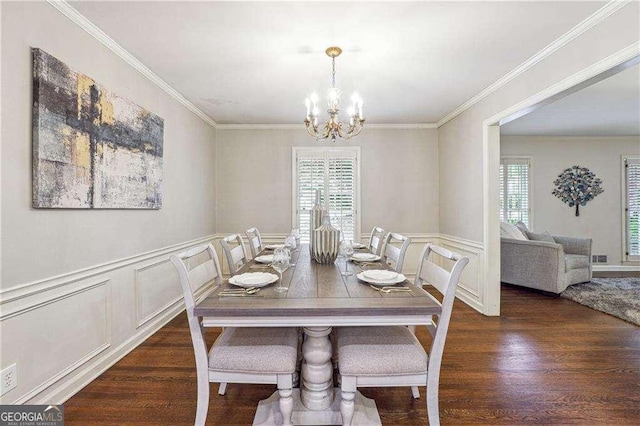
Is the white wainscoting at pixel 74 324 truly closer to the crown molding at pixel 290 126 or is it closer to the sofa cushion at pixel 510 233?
the crown molding at pixel 290 126

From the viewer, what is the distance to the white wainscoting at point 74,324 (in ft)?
5.32

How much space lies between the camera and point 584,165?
5.64 metres

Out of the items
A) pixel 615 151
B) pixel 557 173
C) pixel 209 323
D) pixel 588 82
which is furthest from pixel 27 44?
pixel 615 151

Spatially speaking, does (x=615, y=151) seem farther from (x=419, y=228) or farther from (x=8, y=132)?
(x=8, y=132)

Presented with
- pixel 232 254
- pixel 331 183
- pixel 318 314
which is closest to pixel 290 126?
pixel 331 183

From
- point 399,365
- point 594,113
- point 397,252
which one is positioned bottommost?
point 399,365

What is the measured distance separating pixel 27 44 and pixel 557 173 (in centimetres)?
714

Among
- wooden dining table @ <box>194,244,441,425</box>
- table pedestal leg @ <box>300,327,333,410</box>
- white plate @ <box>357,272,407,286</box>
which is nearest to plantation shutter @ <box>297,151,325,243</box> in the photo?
wooden dining table @ <box>194,244,441,425</box>

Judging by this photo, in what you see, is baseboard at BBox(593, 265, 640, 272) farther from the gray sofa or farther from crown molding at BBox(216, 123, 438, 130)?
crown molding at BBox(216, 123, 438, 130)

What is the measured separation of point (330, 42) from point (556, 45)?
172 centimetres

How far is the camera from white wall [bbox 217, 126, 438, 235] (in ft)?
15.1

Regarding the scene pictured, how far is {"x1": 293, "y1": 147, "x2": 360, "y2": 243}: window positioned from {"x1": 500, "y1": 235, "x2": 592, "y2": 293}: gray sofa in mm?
2171

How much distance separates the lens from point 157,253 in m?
2.94

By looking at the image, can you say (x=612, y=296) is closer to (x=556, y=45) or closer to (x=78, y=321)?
(x=556, y=45)
